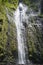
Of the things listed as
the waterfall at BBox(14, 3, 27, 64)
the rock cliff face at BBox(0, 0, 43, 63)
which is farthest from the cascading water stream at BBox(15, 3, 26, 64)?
the rock cliff face at BBox(0, 0, 43, 63)

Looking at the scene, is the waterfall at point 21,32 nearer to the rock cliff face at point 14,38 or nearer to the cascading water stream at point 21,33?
the cascading water stream at point 21,33

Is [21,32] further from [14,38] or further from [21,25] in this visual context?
[14,38]

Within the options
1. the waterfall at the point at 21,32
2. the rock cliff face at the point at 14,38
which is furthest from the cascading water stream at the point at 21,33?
the rock cliff face at the point at 14,38

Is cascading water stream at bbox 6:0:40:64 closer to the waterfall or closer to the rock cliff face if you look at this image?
the waterfall

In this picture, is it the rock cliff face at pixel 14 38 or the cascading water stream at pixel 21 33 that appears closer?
the rock cliff face at pixel 14 38

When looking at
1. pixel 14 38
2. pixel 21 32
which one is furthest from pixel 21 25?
pixel 14 38

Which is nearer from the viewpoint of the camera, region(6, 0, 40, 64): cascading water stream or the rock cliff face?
the rock cliff face

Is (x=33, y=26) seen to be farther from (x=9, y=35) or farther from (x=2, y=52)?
(x=2, y=52)
